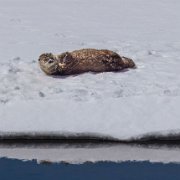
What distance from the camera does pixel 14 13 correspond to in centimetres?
427

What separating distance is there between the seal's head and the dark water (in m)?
0.74

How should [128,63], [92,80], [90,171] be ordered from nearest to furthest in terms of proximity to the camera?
[90,171] → [92,80] → [128,63]

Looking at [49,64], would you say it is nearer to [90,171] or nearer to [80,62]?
[80,62]

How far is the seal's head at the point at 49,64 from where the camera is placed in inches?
103

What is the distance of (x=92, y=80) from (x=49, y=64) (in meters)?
0.22

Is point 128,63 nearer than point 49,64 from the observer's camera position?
No

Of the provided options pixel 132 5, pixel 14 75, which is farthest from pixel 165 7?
pixel 14 75

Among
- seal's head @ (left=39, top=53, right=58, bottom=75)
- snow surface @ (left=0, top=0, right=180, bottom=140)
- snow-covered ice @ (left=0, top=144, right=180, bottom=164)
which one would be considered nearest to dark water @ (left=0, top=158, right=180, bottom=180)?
snow-covered ice @ (left=0, top=144, right=180, bottom=164)

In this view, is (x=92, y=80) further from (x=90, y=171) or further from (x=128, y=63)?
(x=90, y=171)

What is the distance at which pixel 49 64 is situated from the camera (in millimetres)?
2639

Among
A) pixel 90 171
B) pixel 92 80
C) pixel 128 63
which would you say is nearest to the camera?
pixel 90 171

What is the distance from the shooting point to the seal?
2.62 metres

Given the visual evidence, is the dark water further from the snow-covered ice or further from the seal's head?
the seal's head

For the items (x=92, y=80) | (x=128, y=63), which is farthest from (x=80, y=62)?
(x=128, y=63)
